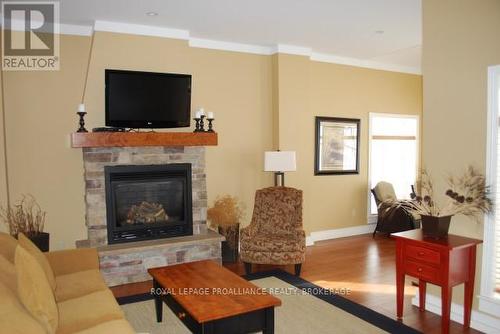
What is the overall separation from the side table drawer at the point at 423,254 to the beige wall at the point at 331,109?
2617mm

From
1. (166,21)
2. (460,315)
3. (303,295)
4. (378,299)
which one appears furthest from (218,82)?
(460,315)

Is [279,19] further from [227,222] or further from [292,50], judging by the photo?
[227,222]

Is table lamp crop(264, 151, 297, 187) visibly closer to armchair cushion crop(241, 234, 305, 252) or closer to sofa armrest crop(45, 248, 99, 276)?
armchair cushion crop(241, 234, 305, 252)

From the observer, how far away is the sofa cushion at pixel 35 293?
193 centimetres

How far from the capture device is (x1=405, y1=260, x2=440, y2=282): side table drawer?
300 cm

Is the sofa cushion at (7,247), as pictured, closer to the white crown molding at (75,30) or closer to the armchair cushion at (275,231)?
the armchair cushion at (275,231)

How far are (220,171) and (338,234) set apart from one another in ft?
7.60

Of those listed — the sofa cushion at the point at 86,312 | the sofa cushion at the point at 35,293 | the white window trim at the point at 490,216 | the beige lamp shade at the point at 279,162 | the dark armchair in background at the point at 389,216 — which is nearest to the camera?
the sofa cushion at the point at 35,293

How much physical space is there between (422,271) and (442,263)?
0.67ft

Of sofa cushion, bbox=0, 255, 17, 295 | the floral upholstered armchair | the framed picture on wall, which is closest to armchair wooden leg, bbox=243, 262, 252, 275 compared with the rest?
the floral upholstered armchair

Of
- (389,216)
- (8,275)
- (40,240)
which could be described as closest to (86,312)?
(8,275)

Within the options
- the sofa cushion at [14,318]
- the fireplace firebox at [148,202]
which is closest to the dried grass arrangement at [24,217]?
the fireplace firebox at [148,202]

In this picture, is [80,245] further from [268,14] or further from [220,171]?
[268,14]

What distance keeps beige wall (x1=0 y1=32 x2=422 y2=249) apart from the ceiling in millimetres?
323
